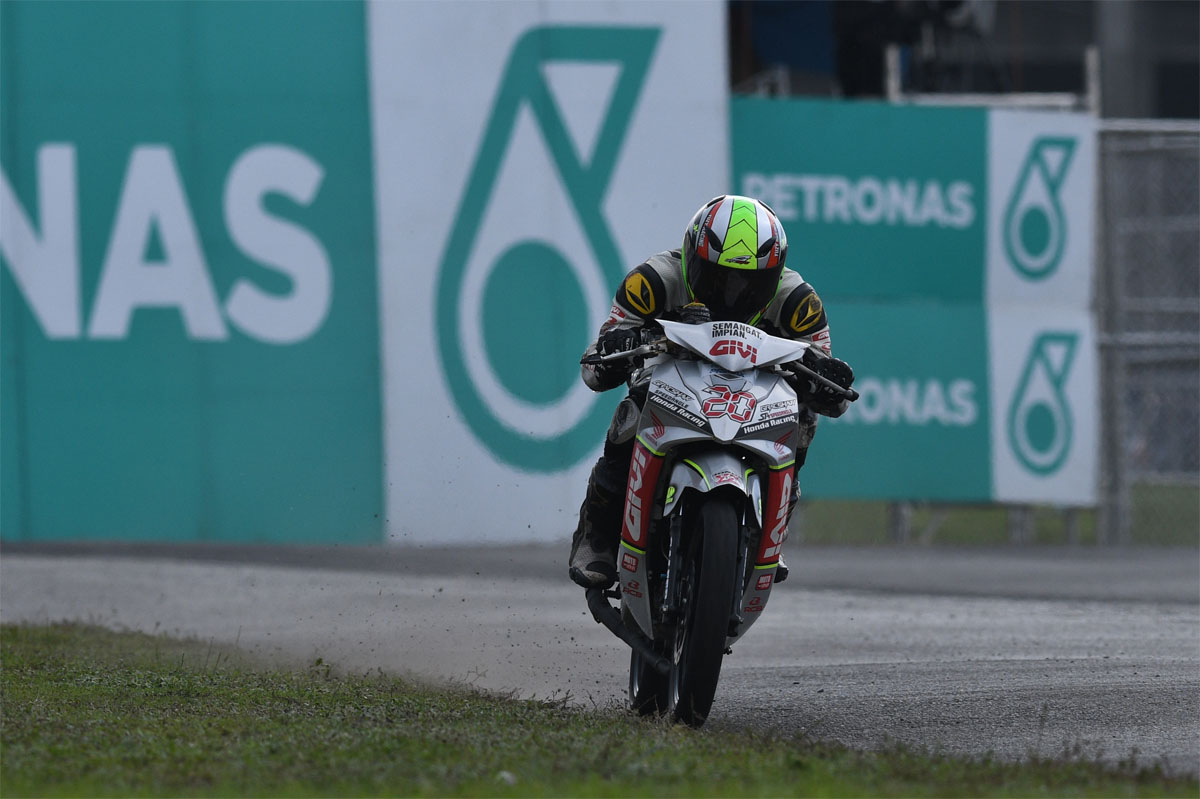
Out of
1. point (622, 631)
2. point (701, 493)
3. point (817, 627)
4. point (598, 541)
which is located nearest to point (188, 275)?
point (817, 627)

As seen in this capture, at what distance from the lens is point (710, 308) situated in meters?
6.46

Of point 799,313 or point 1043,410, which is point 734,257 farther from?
point 1043,410

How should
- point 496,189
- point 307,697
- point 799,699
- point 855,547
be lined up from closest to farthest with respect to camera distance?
point 307,697 < point 799,699 < point 496,189 < point 855,547

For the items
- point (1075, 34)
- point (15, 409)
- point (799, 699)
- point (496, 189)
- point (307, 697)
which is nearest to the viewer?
point (307, 697)

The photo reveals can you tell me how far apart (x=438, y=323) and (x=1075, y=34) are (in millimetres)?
33525

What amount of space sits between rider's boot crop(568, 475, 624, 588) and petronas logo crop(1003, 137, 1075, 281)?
8.21 meters

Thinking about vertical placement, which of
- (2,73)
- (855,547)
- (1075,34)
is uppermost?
Result: (1075,34)

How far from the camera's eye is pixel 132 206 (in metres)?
12.4

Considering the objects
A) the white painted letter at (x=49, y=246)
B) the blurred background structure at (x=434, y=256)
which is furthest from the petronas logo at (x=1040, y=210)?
the white painted letter at (x=49, y=246)

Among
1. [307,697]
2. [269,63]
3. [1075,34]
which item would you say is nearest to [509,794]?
[307,697]

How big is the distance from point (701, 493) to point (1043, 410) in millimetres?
8660

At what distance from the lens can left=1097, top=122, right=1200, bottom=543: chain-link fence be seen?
48.0 feet

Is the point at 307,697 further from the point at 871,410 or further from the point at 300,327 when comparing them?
the point at 871,410

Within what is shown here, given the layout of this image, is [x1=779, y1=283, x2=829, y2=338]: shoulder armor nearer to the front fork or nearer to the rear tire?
the front fork
